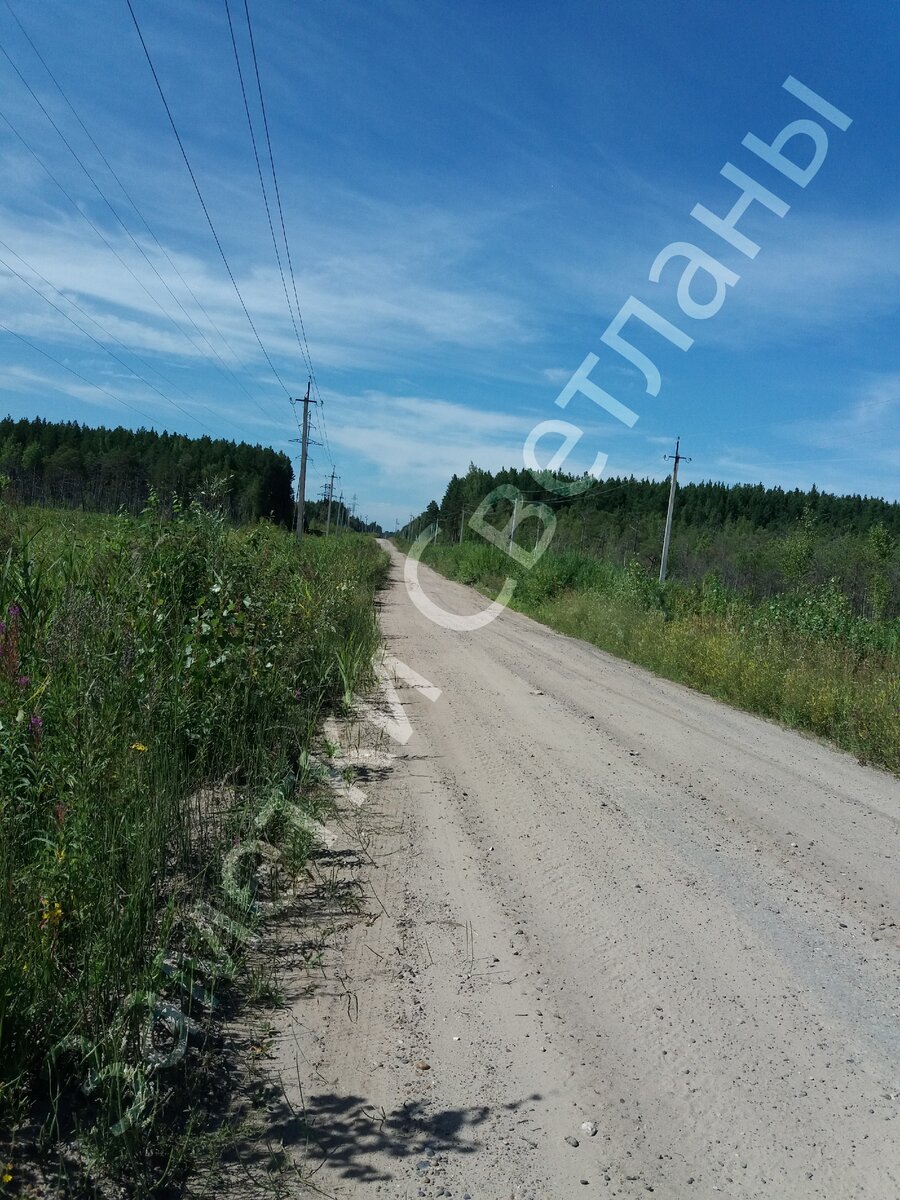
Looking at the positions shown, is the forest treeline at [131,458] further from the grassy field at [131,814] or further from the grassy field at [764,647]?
the grassy field at [131,814]

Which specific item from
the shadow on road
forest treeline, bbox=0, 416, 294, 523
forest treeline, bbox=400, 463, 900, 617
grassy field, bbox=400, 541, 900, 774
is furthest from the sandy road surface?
forest treeline, bbox=0, 416, 294, 523

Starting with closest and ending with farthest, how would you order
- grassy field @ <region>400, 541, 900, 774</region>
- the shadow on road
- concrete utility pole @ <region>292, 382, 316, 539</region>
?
1. the shadow on road
2. grassy field @ <region>400, 541, 900, 774</region>
3. concrete utility pole @ <region>292, 382, 316, 539</region>

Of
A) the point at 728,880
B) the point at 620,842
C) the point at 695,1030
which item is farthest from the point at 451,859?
the point at 695,1030

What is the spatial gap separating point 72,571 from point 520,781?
3635 millimetres

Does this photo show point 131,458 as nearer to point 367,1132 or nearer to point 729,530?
point 729,530

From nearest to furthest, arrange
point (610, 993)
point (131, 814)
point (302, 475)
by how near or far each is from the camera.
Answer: point (610, 993), point (131, 814), point (302, 475)

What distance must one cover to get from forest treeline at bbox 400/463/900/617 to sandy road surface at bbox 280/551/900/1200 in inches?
635

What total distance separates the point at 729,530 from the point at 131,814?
227 ft

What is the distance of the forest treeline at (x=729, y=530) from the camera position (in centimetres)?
3728

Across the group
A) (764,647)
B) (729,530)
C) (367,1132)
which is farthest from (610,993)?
(729,530)

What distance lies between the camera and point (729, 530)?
223 feet

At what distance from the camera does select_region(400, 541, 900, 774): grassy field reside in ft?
30.0

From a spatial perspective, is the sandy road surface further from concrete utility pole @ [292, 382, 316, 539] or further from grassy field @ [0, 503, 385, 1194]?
concrete utility pole @ [292, 382, 316, 539]

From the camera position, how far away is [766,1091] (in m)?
2.84
